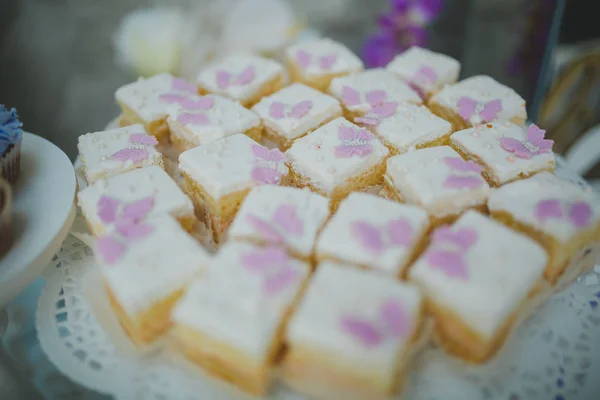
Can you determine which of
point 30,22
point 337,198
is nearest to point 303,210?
point 337,198

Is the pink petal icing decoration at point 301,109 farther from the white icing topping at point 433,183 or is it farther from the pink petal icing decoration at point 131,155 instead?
the pink petal icing decoration at point 131,155

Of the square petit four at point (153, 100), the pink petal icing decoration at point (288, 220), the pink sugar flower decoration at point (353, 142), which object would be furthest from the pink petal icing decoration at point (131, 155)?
the pink sugar flower decoration at point (353, 142)

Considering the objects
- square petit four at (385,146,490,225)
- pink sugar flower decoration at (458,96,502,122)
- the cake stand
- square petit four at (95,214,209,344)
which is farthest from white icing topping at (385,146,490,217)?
the cake stand

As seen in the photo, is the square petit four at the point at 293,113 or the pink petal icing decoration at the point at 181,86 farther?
the pink petal icing decoration at the point at 181,86

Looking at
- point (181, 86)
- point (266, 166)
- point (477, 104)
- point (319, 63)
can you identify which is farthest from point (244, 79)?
point (477, 104)

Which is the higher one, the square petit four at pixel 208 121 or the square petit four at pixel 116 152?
the square petit four at pixel 208 121

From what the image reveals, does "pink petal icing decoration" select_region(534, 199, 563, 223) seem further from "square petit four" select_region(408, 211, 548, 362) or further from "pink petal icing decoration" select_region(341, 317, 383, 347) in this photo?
"pink petal icing decoration" select_region(341, 317, 383, 347)

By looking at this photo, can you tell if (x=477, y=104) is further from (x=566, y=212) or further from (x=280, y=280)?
(x=280, y=280)
